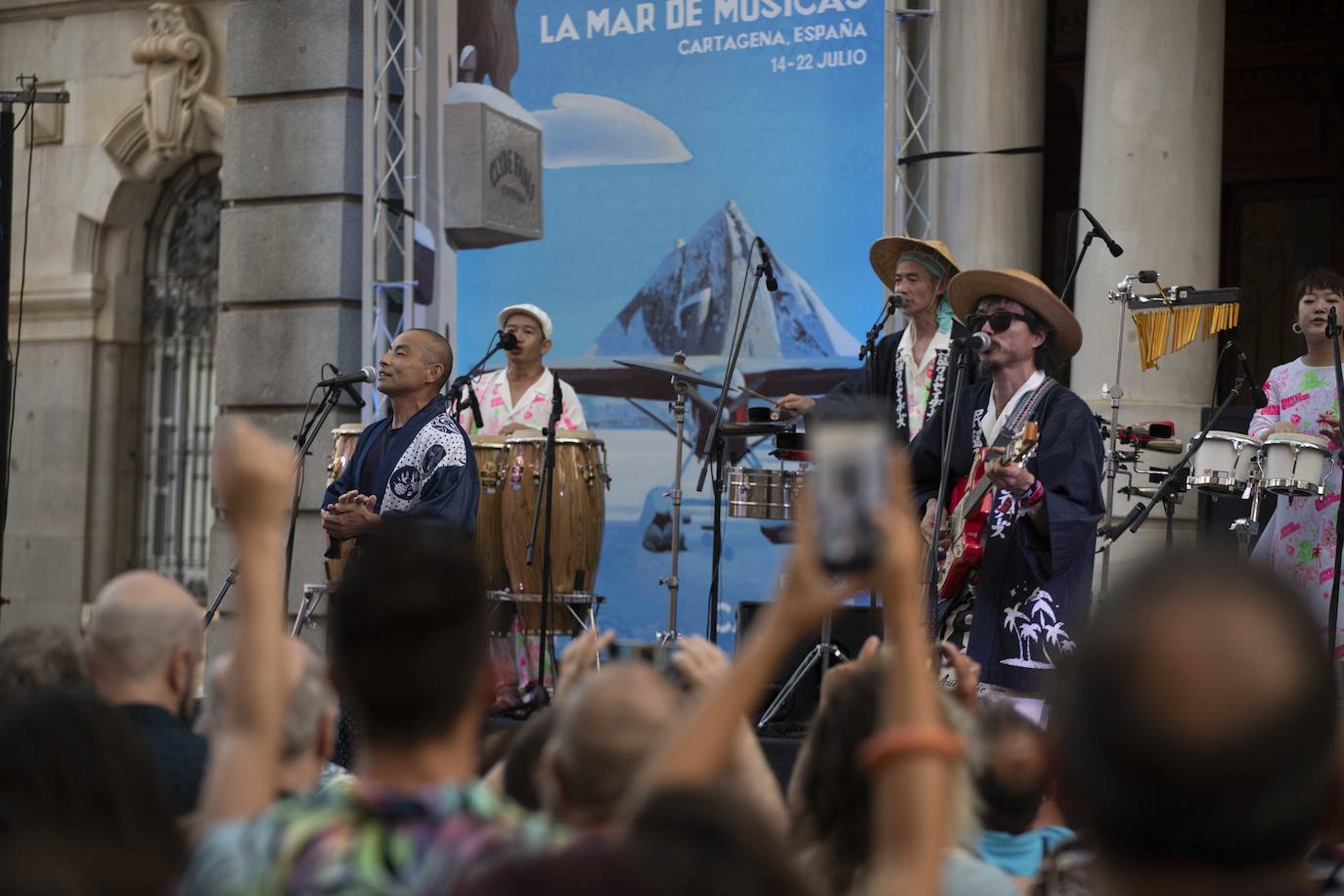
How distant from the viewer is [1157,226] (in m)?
8.27

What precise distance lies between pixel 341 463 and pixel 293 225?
8.90 ft

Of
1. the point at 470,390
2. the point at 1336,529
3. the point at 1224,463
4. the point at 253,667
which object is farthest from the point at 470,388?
the point at 253,667

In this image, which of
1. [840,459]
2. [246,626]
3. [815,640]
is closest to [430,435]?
[815,640]

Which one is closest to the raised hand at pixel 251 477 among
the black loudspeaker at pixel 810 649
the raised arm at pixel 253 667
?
the raised arm at pixel 253 667

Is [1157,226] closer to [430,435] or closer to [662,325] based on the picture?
[662,325]

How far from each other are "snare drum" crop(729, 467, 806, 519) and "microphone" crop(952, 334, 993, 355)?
1.59 metres

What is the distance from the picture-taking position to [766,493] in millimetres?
7934

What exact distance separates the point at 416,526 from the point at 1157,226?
264 inches

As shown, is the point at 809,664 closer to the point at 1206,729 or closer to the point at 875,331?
the point at 875,331

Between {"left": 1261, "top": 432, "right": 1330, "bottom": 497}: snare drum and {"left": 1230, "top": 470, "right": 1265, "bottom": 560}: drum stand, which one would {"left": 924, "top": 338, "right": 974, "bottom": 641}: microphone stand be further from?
{"left": 1230, "top": 470, "right": 1265, "bottom": 560}: drum stand

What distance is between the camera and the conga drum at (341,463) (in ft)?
27.0

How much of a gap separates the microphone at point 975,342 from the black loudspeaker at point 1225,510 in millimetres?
2352

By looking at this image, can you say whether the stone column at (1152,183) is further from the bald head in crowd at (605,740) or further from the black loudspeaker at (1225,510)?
the bald head in crowd at (605,740)

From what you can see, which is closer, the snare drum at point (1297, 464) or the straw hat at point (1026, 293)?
the straw hat at point (1026, 293)
